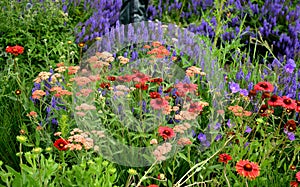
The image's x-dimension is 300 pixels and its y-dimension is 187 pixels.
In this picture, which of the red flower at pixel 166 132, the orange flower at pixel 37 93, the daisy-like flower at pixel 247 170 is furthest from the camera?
the orange flower at pixel 37 93

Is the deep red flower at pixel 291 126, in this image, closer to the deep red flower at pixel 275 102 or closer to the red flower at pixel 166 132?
the deep red flower at pixel 275 102

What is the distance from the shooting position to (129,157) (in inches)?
117

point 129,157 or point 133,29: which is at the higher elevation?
point 133,29

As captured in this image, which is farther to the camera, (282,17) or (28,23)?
(282,17)

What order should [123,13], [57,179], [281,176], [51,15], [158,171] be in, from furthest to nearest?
1. [123,13]
2. [51,15]
3. [281,176]
4. [158,171]
5. [57,179]

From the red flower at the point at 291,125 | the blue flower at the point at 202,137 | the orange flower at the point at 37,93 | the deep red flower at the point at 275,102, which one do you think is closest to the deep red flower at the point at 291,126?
the red flower at the point at 291,125

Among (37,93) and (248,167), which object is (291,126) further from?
(37,93)

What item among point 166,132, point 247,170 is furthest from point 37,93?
point 247,170

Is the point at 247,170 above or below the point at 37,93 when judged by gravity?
below

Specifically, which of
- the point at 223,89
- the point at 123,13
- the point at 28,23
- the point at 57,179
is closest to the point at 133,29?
the point at 123,13

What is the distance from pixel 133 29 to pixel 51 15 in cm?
70

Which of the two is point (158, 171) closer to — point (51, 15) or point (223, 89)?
point (223, 89)

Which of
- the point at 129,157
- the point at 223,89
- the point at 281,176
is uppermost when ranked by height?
the point at 223,89

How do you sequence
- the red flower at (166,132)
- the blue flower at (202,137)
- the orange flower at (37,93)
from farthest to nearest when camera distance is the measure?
the blue flower at (202,137) < the orange flower at (37,93) < the red flower at (166,132)
